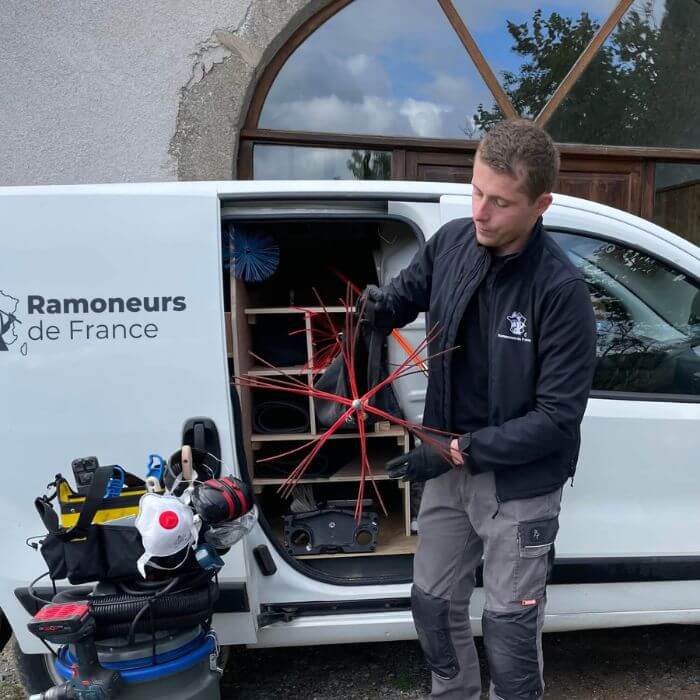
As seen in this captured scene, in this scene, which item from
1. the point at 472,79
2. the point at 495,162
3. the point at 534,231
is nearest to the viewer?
the point at 495,162

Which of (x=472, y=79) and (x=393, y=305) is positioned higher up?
(x=472, y=79)

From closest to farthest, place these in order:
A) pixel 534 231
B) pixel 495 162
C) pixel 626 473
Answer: pixel 495 162 → pixel 534 231 → pixel 626 473

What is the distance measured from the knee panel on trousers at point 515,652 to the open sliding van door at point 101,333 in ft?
3.25

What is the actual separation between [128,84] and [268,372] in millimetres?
3045

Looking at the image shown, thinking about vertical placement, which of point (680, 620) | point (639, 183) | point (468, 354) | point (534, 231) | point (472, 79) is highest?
point (472, 79)

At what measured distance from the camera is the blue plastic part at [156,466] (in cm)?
183

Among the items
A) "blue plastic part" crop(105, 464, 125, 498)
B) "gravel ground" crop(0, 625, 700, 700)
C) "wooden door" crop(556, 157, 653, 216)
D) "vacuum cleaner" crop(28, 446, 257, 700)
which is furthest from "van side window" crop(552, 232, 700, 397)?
"wooden door" crop(556, 157, 653, 216)

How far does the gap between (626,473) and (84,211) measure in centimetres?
207

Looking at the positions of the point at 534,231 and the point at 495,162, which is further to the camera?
the point at 534,231

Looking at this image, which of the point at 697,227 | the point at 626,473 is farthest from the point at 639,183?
the point at 626,473

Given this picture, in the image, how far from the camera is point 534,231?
1.69 meters

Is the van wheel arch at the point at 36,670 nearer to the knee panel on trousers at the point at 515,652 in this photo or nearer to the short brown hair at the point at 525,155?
the knee panel on trousers at the point at 515,652

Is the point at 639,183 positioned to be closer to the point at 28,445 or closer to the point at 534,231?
the point at 534,231

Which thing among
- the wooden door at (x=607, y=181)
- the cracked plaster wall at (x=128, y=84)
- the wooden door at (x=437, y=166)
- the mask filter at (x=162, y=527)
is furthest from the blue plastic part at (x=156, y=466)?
the wooden door at (x=607, y=181)
